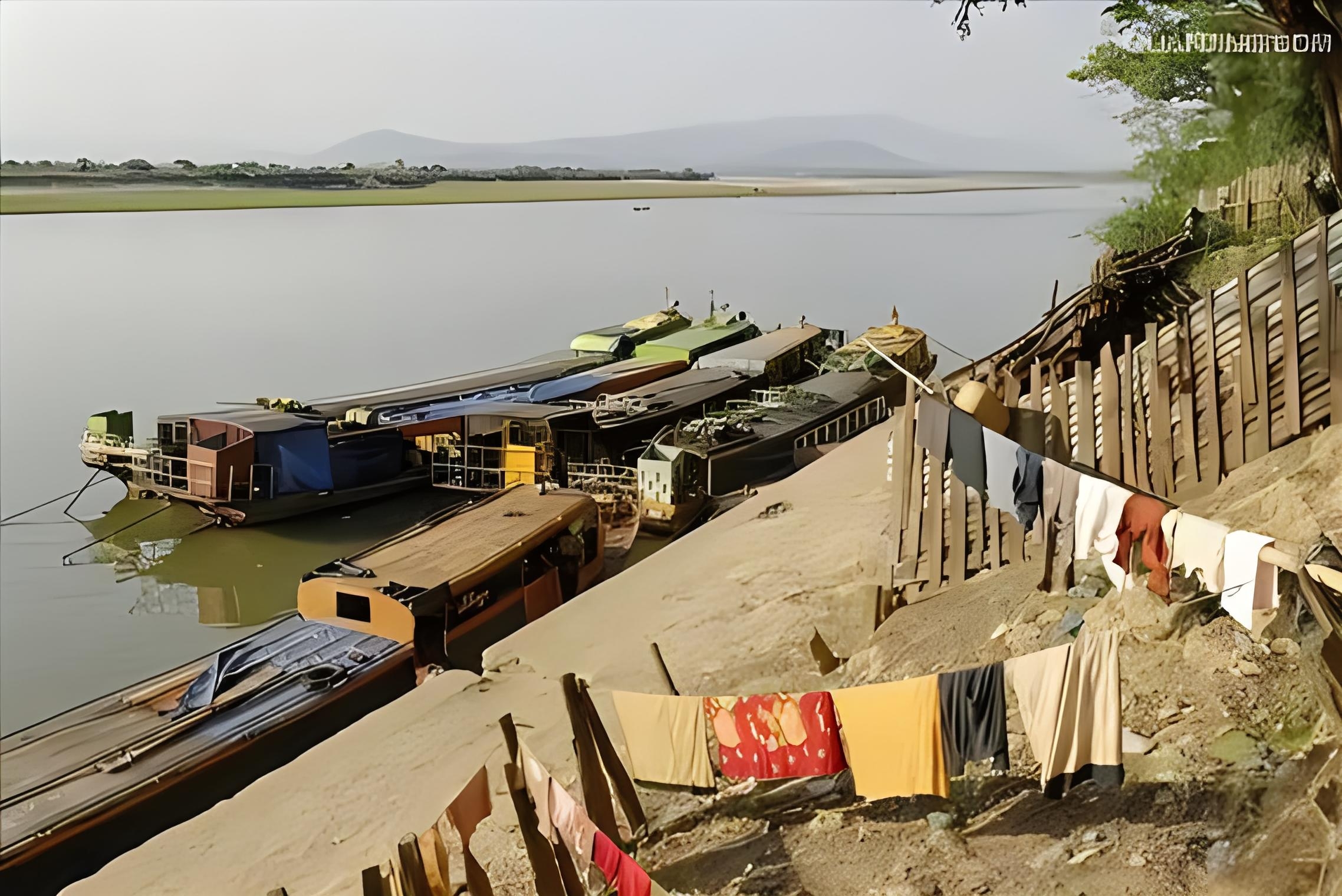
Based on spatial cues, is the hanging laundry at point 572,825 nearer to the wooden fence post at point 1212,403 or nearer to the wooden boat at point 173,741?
the wooden fence post at point 1212,403

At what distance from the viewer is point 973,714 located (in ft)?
19.7

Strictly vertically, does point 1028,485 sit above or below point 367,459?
above

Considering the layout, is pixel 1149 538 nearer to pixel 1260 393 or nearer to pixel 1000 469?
pixel 1000 469

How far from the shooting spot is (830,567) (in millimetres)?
12406

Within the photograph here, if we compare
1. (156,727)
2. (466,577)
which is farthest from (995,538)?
(156,727)

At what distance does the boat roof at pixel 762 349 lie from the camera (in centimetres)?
2900

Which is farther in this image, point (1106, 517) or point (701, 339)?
point (701, 339)

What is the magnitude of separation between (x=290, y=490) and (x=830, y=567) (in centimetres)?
1427

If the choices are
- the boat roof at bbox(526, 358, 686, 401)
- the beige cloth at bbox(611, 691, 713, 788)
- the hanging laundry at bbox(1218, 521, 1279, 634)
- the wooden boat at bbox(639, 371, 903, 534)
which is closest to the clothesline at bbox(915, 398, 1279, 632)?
the hanging laundry at bbox(1218, 521, 1279, 634)

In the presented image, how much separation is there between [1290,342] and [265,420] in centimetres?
2034

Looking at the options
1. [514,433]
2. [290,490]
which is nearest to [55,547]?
[290,490]

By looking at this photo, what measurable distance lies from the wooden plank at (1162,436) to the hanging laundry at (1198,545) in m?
2.39

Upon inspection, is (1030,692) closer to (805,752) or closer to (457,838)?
(805,752)

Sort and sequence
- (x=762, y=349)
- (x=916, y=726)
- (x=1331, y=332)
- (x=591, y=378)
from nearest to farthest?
1. (x=916, y=726)
2. (x=1331, y=332)
3. (x=591, y=378)
4. (x=762, y=349)
